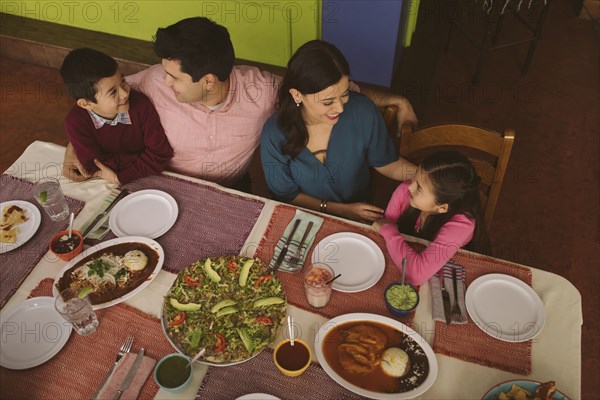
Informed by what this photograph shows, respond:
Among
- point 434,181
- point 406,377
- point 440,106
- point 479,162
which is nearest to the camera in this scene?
point 406,377

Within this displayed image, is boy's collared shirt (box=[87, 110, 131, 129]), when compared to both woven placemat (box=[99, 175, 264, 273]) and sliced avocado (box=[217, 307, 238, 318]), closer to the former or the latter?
woven placemat (box=[99, 175, 264, 273])

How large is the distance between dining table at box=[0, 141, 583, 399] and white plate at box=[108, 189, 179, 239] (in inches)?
2.1

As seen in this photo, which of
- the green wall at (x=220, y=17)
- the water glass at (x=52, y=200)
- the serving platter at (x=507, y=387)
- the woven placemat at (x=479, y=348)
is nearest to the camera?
the serving platter at (x=507, y=387)

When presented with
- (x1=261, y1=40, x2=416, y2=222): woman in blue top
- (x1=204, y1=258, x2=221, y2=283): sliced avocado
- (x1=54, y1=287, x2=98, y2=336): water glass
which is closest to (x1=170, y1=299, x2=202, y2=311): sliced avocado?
(x1=204, y1=258, x2=221, y2=283): sliced avocado

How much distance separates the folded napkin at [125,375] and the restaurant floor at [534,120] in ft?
6.62

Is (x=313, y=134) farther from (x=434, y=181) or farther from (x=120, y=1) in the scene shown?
(x=120, y=1)

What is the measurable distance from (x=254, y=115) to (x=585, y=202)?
226 centimetres

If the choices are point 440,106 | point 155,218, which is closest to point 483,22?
point 440,106

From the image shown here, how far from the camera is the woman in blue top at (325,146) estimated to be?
179cm

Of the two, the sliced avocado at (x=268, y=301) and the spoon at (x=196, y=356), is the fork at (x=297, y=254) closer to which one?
the sliced avocado at (x=268, y=301)

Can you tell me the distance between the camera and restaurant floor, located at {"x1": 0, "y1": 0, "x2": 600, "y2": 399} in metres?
2.83

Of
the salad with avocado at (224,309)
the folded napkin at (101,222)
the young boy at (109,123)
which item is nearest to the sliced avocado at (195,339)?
the salad with avocado at (224,309)

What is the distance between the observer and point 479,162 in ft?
6.25

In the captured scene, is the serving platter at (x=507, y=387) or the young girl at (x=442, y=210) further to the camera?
the young girl at (x=442, y=210)
